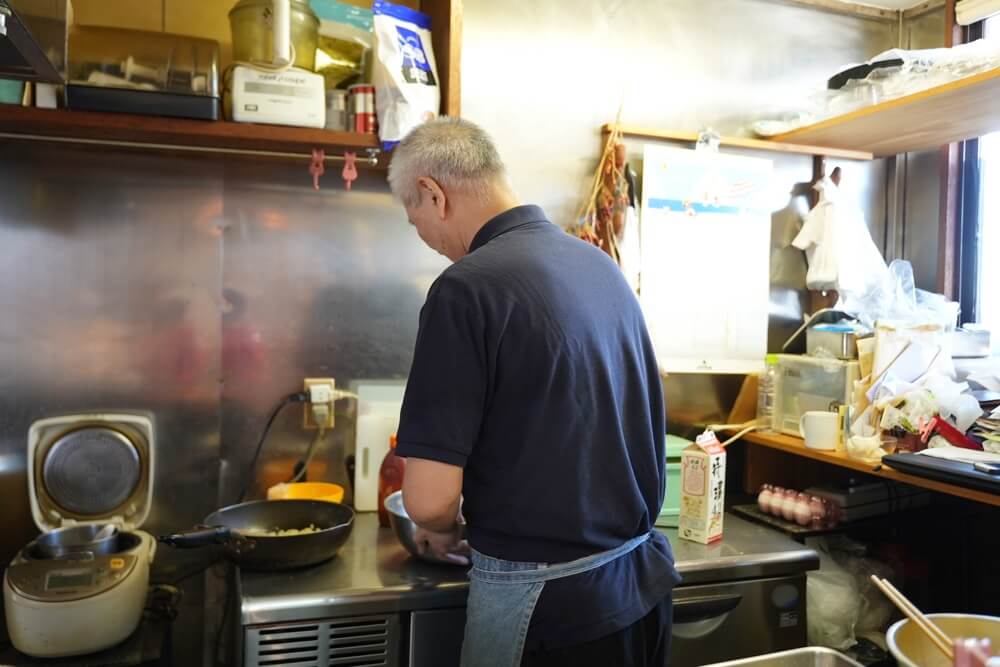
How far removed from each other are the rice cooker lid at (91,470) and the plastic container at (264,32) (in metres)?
0.95

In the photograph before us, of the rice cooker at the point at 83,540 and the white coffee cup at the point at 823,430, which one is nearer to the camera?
the rice cooker at the point at 83,540

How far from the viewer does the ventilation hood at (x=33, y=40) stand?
1.17 meters

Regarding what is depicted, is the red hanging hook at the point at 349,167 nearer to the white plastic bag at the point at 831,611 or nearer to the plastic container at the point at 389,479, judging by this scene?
the plastic container at the point at 389,479

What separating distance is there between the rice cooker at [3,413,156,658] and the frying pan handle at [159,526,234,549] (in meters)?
0.13

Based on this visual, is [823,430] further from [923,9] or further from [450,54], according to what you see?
[923,9]

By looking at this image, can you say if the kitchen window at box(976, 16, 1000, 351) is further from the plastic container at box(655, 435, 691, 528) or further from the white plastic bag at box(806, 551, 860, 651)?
the plastic container at box(655, 435, 691, 528)

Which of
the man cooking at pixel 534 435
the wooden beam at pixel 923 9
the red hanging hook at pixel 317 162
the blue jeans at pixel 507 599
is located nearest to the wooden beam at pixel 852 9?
the wooden beam at pixel 923 9

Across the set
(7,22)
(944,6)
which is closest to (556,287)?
(7,22)

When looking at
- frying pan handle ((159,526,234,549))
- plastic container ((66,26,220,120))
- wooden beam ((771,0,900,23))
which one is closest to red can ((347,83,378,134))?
plastic container ((66,26,220,120))

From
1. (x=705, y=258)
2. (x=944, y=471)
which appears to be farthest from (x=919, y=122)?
(x=944, y=471)

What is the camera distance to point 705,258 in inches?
93.9

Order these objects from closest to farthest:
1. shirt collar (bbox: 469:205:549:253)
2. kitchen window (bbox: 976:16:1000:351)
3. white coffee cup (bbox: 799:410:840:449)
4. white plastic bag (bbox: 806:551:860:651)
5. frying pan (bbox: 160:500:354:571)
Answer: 1. shirt collar (bbox: 469:205:549:253)
2. frying pan (bbox: 160:500:354:571)
3. white plastic bag (bbox: 806:551:860:651)
4. white coffee cup (bbox: 799:410:840:449)
5. kitchen window (bbox: 976:16:1000:351)

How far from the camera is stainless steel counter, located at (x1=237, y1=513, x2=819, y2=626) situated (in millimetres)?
1462

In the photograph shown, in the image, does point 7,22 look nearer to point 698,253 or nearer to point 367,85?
point 367,85
